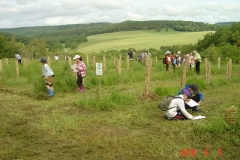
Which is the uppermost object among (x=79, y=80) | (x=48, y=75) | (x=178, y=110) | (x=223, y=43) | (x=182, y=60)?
(x=223, y=43)

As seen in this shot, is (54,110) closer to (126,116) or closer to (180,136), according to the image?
(126,116)

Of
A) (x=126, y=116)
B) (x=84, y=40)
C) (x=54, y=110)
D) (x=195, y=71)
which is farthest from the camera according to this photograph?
(x=84, y=40)

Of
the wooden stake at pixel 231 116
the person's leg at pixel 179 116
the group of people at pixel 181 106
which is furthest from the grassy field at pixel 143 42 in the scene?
the wooden stake at pixel 231 116

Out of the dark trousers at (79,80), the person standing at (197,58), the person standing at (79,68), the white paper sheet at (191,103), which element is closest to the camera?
Result: the white paper sheet at (191,103)

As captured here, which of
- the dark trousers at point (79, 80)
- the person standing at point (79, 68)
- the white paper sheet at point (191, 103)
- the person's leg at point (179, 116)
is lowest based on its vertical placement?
the person's leg at point (179, 116)

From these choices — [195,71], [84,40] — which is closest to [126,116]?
[195,71]

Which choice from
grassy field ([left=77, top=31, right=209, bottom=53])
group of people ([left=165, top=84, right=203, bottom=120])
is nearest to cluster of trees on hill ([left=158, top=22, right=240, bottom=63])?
grassy field ([left=77, top=31, right=209, bottom=53])

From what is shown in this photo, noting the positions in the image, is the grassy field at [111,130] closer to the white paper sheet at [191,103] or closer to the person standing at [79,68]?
the white paper sheet at [191,103]

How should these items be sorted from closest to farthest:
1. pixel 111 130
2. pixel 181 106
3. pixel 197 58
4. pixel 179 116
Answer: pixel 111 130 < pixel 181 106 < pixel 179 116 < pixel 197 58

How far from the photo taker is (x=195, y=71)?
1689cm

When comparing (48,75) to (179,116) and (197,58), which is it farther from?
(197,58)

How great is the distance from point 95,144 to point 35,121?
2.34 m

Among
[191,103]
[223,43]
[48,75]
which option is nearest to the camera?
[191,103]

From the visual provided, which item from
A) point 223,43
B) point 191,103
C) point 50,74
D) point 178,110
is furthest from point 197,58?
point 223,43
